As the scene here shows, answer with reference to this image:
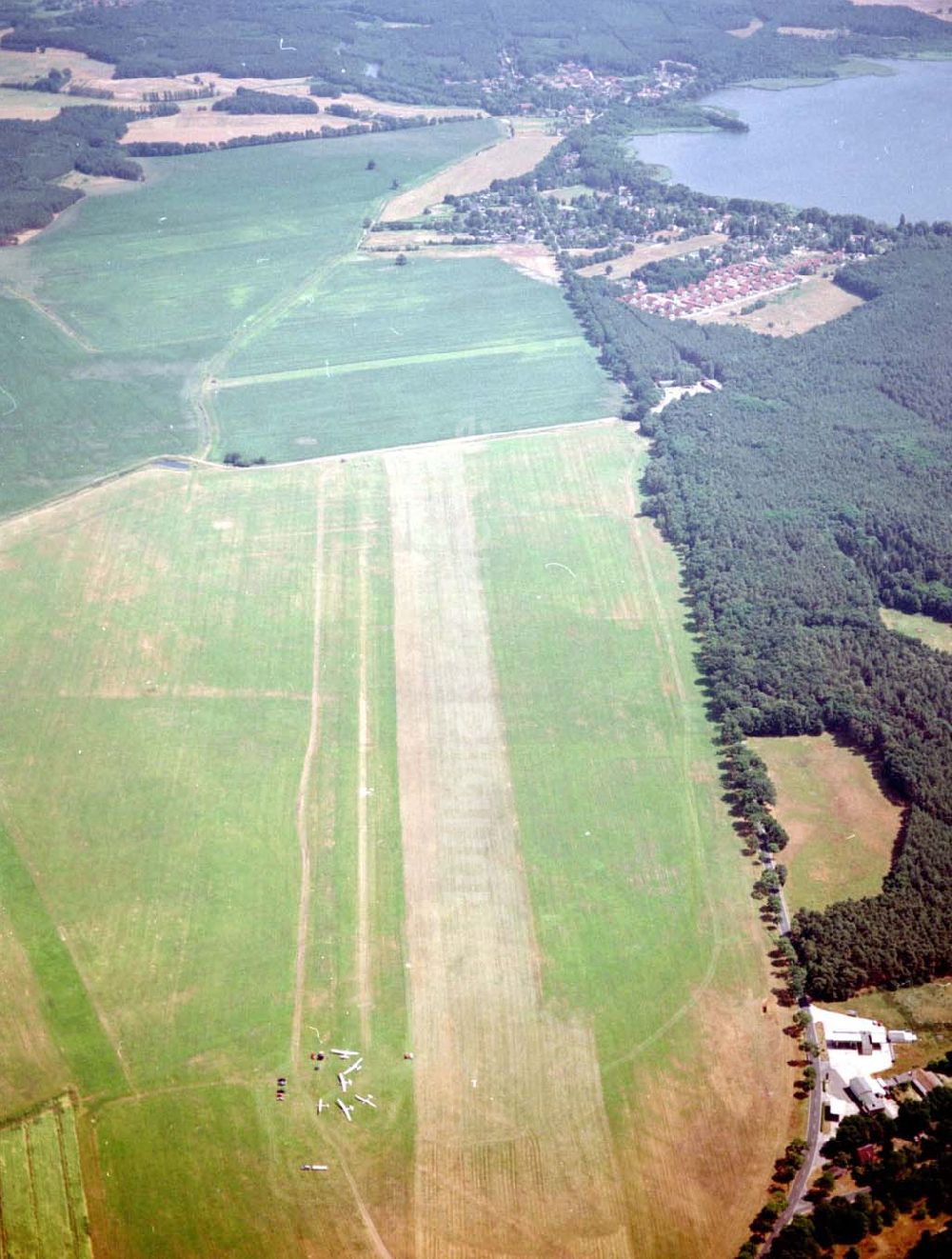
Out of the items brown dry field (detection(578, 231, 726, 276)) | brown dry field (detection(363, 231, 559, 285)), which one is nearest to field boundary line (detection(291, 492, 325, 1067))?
brown dry field (detection(363, 231, 559, 285))

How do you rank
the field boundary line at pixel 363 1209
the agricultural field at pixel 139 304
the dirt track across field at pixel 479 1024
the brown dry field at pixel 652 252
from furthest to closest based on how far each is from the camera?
the brown dry field at pixel 652 252 → the agricultural field at pixel 139 304 → the dirt track across field at pixel 479 1024 → the field boundary line at pixel 363 1209

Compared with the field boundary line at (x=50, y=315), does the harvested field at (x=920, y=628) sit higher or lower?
lower

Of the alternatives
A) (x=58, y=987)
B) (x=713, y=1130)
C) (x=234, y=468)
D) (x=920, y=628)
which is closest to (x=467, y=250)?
(x=234, y=468)

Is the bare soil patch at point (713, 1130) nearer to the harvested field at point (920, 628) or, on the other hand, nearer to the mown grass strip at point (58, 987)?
the mown grass strip at point (58, 987)

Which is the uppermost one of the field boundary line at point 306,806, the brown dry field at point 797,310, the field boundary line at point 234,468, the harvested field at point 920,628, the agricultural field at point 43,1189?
the brown dry field at point 797,310

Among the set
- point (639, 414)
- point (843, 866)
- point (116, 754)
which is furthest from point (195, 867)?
point (639, 414)

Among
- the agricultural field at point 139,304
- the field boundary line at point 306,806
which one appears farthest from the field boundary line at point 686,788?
the agricultural field at point 139,304

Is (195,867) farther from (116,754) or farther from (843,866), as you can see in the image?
(843,866)

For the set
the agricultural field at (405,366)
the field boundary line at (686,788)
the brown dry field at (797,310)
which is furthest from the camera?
the brown dry field at (797,310)
